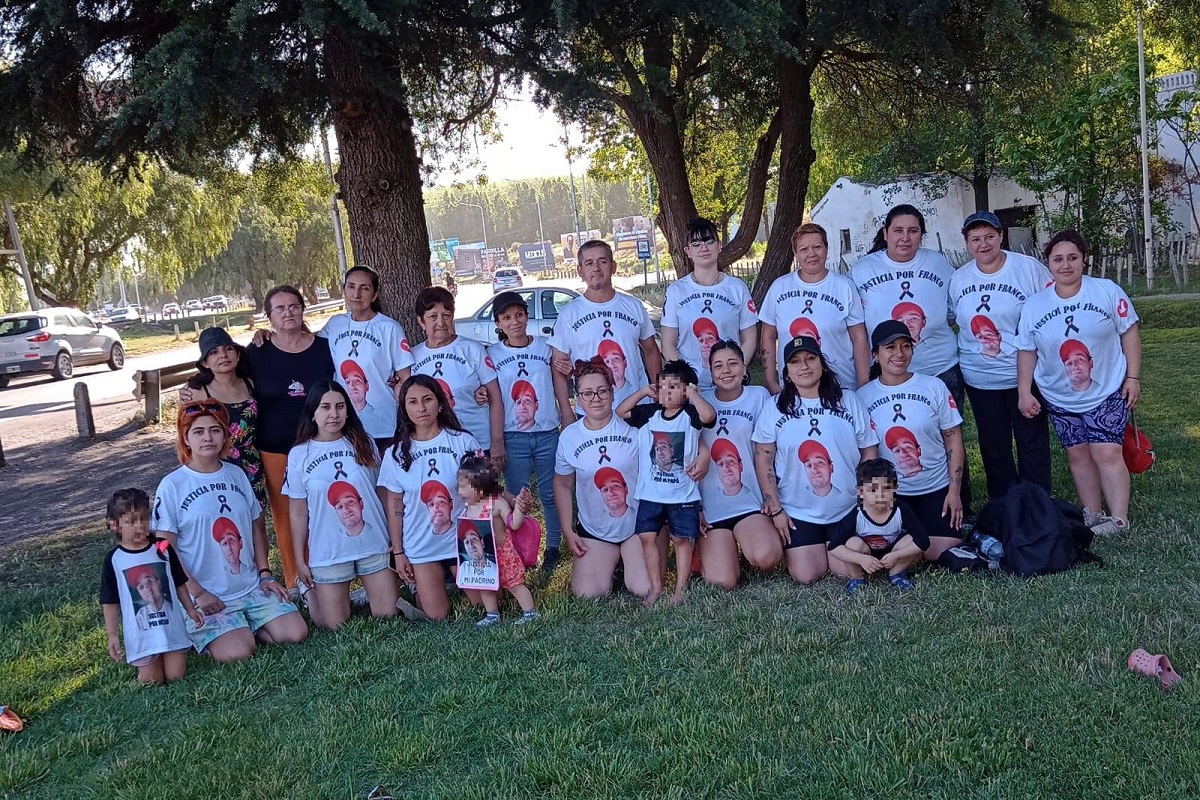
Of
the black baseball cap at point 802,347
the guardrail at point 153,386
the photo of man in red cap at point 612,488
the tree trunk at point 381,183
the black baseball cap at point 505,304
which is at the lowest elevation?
the photo of man in red cap at point 612,488

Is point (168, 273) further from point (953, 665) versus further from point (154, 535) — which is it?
point (953, 665)

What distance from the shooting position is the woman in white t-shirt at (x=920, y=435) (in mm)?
5133

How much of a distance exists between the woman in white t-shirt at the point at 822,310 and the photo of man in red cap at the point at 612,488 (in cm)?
103

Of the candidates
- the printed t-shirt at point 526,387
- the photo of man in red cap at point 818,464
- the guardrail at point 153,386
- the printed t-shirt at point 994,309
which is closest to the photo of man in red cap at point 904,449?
the photo of man in red cap at point 818,464

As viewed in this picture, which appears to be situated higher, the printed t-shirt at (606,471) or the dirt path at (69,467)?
the printed t-shirt at (606,471)

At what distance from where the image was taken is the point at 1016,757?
311cm

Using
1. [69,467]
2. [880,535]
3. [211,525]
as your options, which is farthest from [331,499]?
[69,467]

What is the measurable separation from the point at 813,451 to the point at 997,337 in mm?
1424

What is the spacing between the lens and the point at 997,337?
18.4 ft

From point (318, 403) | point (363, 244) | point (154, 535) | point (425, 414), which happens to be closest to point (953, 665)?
point (425, 414)

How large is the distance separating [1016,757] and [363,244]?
241 inches

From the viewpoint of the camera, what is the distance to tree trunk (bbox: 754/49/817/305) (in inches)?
442

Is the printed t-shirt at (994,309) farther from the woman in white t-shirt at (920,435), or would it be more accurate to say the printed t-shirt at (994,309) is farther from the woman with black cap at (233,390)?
the woman with black cap at (233,390)

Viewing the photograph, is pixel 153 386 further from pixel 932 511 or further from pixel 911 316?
pixel 932 511
